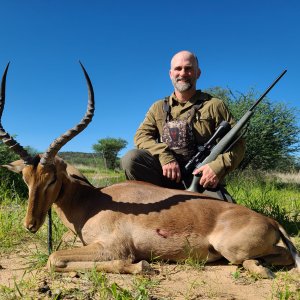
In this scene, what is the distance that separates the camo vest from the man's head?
39cm

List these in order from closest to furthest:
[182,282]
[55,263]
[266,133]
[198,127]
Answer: [182,282], [55,263], [198,127], [266,133]

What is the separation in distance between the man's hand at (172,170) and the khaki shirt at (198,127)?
6cm

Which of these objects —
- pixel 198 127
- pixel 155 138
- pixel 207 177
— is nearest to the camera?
Result: pixel 207 177

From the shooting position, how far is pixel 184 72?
587cm

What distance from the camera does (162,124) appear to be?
228 inches

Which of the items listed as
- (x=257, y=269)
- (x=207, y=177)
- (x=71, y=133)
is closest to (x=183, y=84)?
(x=207, y=177)

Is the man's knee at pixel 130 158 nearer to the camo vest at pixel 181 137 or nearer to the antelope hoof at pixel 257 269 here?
the camo vest at pixel 181 137

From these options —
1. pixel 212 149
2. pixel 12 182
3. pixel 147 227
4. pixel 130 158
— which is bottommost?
pixel 12 182

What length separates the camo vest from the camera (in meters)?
5.44

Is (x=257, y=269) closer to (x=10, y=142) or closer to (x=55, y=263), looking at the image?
(x=55, y=263)

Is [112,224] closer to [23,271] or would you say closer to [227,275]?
[23,271]

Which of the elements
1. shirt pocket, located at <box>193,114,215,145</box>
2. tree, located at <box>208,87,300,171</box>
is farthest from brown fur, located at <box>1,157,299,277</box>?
tree, located at <box>208,87,300,171</box>

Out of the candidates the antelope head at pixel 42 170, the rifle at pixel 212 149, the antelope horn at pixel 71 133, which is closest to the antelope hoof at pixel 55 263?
the antelope head at pixel 42 170

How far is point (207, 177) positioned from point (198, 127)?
0.91 meters
